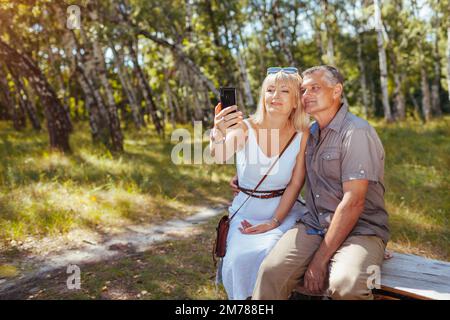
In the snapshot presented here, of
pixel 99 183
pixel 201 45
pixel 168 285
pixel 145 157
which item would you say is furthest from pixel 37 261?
pixel 201 45

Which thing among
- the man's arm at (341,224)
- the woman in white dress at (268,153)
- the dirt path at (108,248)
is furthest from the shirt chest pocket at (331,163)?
the dirt path at (108,248)

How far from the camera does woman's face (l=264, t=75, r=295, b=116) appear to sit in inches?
137

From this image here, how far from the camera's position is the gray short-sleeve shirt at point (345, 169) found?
9.84ft

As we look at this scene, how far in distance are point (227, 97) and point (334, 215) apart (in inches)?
52.5

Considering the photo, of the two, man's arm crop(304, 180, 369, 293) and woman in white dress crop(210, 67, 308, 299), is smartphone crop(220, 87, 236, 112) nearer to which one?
woman in white dress crop(210, 67, 308, 299)

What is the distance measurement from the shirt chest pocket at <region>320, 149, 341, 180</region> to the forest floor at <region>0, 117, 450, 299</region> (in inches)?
81.0

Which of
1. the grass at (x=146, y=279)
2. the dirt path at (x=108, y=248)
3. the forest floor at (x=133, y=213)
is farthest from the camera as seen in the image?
the dirt path at (x=108, y=248)

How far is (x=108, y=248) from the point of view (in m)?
5.79

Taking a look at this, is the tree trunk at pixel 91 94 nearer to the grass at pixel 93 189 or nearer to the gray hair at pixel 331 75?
the grass at pixel 93 189

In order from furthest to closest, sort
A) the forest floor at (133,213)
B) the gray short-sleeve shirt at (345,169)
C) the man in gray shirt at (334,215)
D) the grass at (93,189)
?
the grass at (93,189) < the forest floor at (133,213) < the gray short-sleeve shirt at (345,169) < the man in gray shirt at (334,215)

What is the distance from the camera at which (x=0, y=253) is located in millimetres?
5438

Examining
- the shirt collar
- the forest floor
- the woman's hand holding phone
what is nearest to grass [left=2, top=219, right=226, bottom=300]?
the forest floor

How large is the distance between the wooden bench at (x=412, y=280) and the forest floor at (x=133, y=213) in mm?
1966
